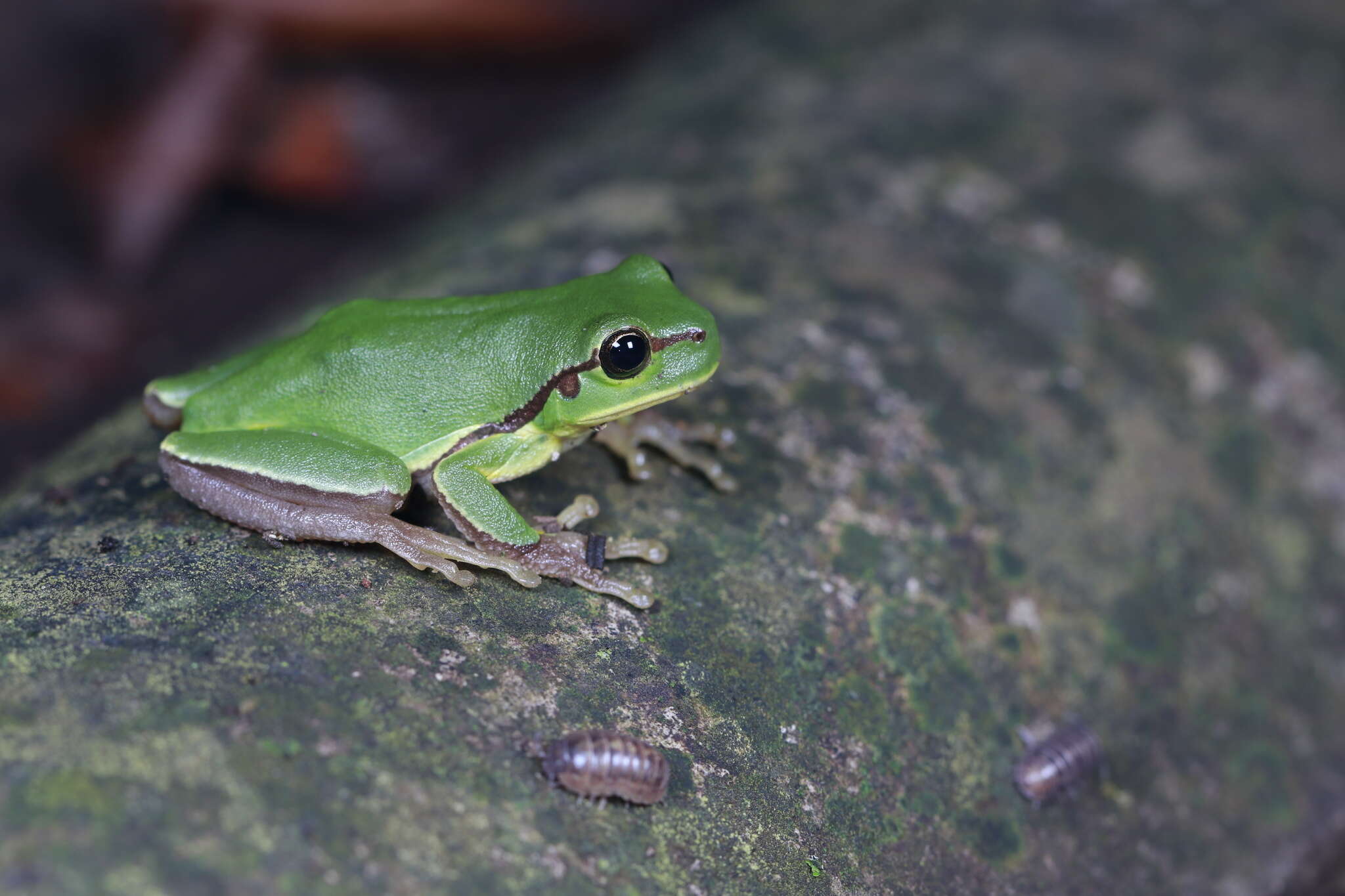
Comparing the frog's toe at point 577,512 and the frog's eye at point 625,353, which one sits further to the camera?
the frog's toe at point 577,512

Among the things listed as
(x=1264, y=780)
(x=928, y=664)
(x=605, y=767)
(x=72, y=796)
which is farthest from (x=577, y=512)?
(x=1264, y=780)

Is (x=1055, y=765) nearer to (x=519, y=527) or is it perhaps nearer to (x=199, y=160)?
(x=519, y=527)

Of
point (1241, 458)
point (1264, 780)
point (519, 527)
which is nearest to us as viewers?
point (519, 527)

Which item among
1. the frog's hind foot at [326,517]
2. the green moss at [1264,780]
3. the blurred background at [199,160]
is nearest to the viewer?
the frog's hind foot at [326,517]

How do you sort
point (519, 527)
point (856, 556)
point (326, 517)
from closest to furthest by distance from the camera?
point (326, 517)
point (519, 527)
point (856, 556)

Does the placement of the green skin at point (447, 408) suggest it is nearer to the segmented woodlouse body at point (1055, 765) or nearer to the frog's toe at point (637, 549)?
the frog's toe at point (637, 549)

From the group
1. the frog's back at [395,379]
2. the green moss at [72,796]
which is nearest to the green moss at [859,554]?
the frog's back at [395,379]

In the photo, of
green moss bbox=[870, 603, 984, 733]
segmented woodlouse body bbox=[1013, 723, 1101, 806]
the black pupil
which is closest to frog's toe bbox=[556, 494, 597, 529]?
the black pupil

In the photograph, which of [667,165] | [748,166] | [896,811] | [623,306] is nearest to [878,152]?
[748,166]
